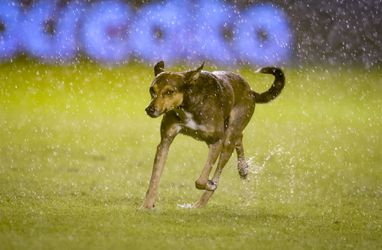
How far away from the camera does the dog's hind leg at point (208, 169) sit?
719cm

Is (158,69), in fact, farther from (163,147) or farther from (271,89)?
(271,89)

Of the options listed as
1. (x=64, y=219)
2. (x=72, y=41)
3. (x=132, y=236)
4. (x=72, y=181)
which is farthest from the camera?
(x=72, y=41)

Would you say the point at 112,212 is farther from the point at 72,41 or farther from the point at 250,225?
the point at 72,41

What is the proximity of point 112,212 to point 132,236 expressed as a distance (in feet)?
2.97

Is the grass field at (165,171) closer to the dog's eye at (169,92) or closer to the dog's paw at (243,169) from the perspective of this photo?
the dog's paw at (243,169)

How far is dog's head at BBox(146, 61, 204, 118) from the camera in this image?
6.86 metres

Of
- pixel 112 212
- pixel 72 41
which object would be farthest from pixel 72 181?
pixel 72 41

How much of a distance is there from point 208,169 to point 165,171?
2.54 meters

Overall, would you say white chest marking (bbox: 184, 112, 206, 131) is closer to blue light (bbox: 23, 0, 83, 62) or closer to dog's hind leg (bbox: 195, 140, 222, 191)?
dog's hind leg (bbox: 195, 140, 222, 191)

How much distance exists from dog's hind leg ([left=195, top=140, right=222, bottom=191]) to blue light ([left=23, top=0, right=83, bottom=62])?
26.4 ft

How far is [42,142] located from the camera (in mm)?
11672

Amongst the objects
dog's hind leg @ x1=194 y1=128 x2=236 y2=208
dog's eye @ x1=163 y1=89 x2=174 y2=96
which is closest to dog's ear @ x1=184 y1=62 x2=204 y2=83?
dog's eye @ x1=163 y1=89 x2=174 y2=96

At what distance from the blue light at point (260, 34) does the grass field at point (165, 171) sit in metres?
0.64

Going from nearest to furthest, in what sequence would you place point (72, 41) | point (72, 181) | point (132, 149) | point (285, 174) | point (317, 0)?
point (72, 181), point (285, 174), point (132, 149), point (72, 41), point (317, 0)
